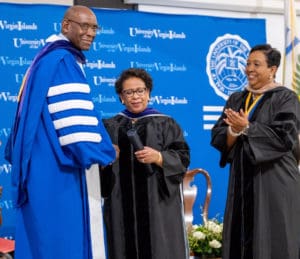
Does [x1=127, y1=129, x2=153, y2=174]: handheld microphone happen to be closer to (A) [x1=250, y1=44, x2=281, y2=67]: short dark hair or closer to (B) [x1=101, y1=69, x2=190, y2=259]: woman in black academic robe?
(B) [x1=101, y1=69, x2=190, y2=259]: woman in black academic robe

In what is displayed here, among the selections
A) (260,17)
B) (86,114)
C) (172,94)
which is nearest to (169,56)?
(172,94)

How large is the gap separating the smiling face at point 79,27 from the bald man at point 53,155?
13 centimetres

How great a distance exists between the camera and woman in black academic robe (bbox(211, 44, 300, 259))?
453cm

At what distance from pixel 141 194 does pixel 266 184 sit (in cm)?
85

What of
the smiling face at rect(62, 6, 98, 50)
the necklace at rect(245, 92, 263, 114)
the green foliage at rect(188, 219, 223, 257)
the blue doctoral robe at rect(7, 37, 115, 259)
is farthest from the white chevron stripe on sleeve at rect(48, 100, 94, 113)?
the green foliage at rect(188, 219, 223, 257)

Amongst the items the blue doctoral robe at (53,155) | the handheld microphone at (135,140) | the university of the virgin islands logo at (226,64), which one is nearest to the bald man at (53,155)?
the blue doctoral robe at (53,155)

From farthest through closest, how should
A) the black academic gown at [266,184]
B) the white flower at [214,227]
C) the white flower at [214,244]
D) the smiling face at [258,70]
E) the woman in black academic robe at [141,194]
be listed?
the white flower at [214,227], the white flower at [214,244], the smiling face at [258,70], the black academic gown at [266,184], the woman in black academic robe at [141,194]

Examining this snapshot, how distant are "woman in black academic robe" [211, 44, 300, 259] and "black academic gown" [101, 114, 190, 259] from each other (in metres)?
0.44

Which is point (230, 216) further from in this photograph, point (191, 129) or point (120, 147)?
point (191, 129)

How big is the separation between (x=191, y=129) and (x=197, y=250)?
160 centimetres

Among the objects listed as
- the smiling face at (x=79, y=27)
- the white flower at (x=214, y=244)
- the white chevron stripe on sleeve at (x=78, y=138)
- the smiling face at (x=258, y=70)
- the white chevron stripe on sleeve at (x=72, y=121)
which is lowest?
the white flower at (x=214, y=244)

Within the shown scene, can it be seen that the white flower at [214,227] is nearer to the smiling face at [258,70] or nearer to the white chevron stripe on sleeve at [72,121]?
the smiling face at [258,70]

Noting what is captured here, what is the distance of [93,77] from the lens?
6648 millimetres

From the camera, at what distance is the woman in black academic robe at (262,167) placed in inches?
178
